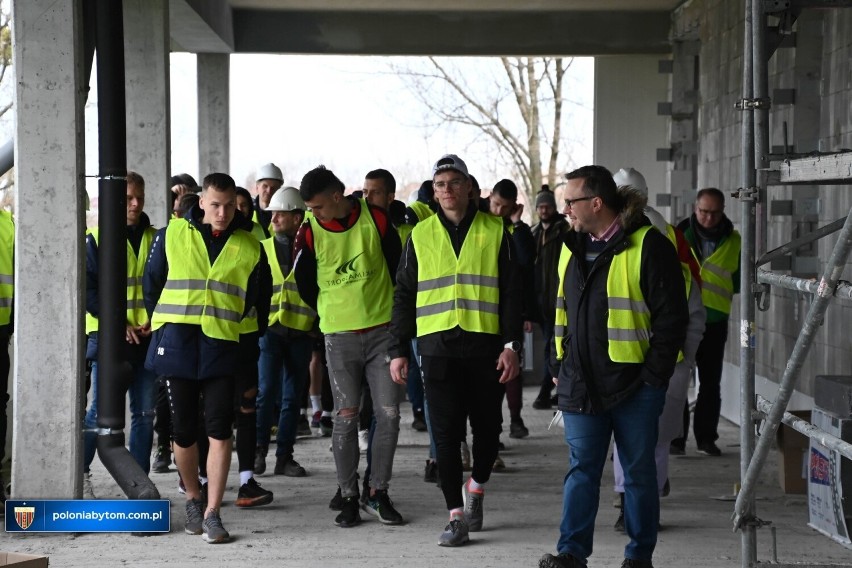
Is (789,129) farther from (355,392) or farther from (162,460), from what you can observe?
(162,460)

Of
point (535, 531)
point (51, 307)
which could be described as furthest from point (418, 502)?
point (51, 307)

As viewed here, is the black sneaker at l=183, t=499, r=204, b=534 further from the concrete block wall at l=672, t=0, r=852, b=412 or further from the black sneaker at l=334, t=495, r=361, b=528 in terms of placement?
the concrete block wall at l=672, t=0, r=852, b=412

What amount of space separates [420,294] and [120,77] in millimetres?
2002

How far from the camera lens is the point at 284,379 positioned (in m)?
8.23

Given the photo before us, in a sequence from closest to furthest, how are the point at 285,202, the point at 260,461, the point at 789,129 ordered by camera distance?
the point at 260,461 → the point at 285,202 → the point at 789,129

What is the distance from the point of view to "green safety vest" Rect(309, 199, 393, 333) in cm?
658

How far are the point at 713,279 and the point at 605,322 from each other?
3682mm

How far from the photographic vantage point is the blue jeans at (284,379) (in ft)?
26.5

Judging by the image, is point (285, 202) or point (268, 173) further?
point (268, 173)

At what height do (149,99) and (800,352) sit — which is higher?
(149,99)

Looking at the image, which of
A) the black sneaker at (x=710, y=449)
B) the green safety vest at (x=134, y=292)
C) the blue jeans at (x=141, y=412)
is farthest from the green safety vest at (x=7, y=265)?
the black sneaker at (x=710, y=449)

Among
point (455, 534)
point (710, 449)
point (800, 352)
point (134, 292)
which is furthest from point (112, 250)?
point (710, 449)

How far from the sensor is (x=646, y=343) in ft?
16.9

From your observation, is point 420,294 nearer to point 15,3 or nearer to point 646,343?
point 646,343
